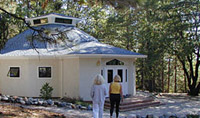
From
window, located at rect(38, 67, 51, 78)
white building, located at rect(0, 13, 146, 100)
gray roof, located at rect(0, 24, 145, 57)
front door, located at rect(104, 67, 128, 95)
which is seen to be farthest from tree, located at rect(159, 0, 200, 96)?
window, located at rect(38, 67, 51, 78)

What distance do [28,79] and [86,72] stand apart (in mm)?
3912

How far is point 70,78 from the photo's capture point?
48.9 feet

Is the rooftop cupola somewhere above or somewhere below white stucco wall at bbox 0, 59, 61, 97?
above

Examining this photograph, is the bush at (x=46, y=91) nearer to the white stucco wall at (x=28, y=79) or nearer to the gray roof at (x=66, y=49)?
the white stucco wall at (x=28, y=79)

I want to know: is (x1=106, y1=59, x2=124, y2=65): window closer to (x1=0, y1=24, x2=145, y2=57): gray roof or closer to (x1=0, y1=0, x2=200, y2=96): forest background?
(x1=0, y1=24, x2=145, y2=57): gray roof

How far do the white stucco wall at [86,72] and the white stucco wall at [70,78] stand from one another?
26 cm

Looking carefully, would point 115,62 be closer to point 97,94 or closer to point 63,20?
point 63,20

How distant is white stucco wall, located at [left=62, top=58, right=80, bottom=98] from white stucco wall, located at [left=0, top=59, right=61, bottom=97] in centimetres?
60

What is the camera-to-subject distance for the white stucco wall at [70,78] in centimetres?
1437

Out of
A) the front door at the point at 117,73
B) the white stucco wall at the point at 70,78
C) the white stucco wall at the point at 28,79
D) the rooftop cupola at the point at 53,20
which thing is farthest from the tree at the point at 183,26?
the white stucco wall at the point at 28,79

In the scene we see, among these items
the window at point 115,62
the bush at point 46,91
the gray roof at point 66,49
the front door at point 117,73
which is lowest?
the bush at point 46,91

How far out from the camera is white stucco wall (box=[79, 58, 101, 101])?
46.7ft

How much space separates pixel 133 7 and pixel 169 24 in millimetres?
11859

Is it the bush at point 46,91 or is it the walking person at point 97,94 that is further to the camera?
the bush at point 46,91
